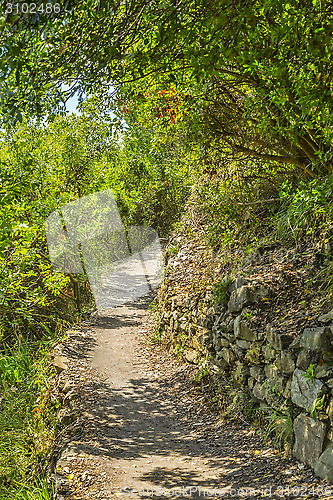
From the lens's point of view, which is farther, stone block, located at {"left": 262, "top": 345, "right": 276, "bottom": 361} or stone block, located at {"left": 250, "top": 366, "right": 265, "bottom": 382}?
stone block, located at {"left": 250, "top": 366, "right": 265, "bottom": 382}

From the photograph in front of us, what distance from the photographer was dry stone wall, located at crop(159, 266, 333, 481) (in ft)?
11.5

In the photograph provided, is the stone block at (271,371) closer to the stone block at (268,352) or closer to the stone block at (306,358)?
the stone block at (268,352)

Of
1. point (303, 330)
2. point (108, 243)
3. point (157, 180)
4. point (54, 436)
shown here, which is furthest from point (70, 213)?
point (303, 330)

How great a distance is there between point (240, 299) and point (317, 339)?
1.64 m

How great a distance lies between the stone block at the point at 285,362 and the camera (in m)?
4.01

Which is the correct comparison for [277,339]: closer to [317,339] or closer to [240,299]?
[317,339]

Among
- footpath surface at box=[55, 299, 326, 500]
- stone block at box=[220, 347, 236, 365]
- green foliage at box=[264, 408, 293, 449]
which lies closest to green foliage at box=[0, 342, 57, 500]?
footpath surface at box=[55, 299, 326, 500]

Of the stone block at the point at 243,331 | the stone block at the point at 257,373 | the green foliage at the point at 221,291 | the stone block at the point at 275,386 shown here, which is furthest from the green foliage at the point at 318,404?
the green foliage at the point at 221,291

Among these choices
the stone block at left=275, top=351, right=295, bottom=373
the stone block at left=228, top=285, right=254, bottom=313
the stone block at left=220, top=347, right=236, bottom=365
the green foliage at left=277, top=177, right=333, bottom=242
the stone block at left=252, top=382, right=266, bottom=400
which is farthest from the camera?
the stone block at left=220, top=347, right=236, bottom=365

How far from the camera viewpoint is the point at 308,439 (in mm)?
3582

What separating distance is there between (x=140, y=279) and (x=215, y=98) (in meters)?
10.2

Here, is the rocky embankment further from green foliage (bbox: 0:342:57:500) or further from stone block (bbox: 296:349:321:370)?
green foliage (bbox: 0:342:57:500)

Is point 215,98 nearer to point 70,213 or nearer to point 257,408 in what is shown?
point 257,408

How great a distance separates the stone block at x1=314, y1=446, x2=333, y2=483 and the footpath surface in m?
0.07
